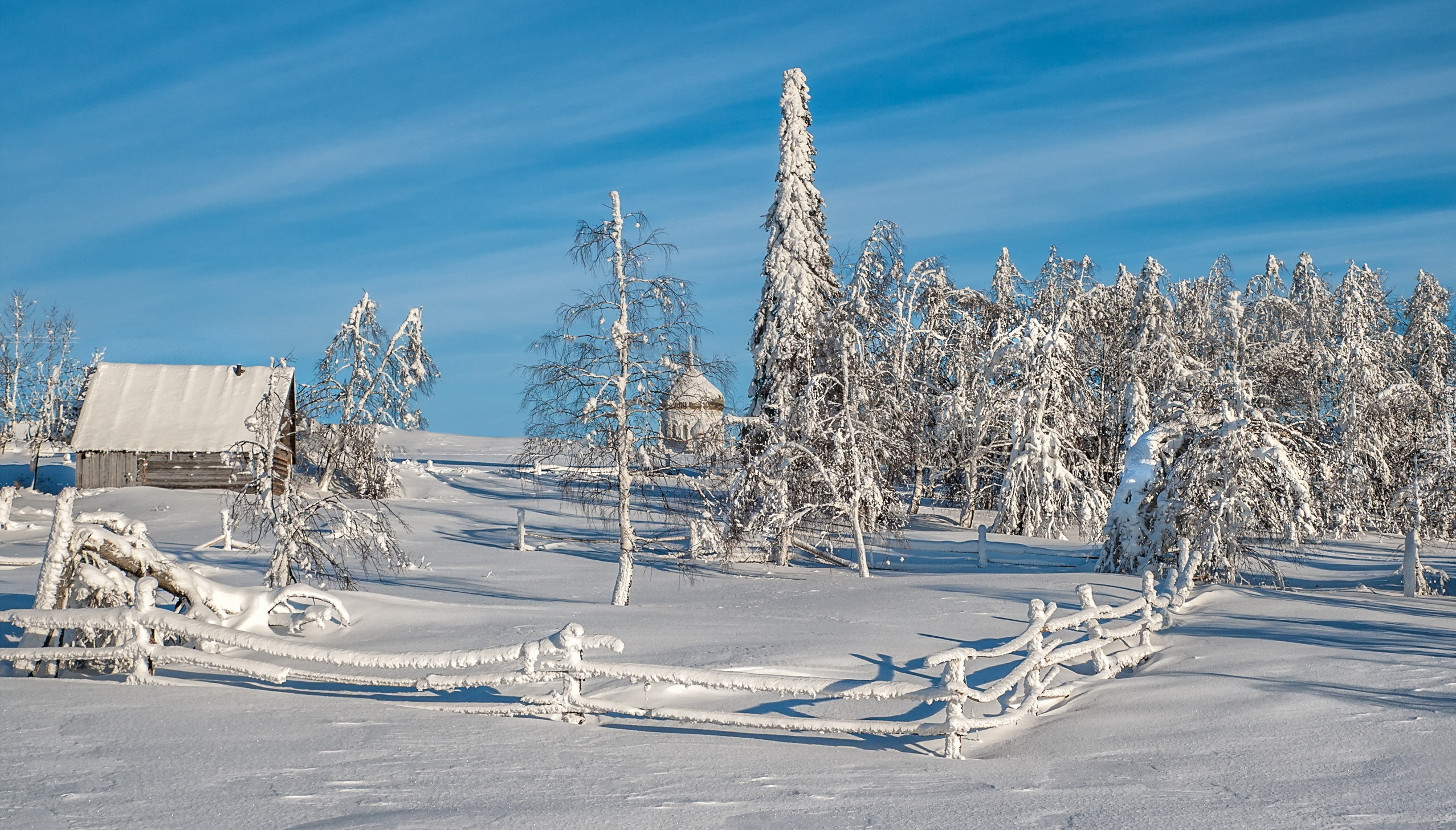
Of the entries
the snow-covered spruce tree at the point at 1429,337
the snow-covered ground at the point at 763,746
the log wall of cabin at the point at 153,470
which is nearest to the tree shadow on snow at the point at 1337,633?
the snow-covered ground at the point at 763,746

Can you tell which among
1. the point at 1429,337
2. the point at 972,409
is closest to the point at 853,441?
the point at 972,409

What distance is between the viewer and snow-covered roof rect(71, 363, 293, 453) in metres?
42.0

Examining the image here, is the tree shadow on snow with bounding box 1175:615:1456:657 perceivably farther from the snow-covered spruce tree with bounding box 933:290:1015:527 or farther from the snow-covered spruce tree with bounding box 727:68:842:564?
the snow-covered spruce tree with bounding box 933:290:1015:527

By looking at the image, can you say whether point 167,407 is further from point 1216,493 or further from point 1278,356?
point 1278,356

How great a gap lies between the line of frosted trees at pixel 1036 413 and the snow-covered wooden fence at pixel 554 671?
6918mm

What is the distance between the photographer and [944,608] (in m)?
15.9

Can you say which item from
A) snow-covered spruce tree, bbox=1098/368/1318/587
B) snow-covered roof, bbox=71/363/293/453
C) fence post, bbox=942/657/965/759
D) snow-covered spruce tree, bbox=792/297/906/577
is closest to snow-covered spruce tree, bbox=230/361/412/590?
fence post, bbox=942/657/965/759

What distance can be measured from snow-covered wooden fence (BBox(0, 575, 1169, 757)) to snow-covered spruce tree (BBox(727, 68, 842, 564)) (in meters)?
15.3

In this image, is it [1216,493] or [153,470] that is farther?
[153,470]

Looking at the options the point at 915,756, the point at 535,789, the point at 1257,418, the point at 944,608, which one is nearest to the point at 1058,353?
the point at 1257,418

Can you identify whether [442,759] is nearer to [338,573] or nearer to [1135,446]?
[338,573]

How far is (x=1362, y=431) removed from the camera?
37219 mm

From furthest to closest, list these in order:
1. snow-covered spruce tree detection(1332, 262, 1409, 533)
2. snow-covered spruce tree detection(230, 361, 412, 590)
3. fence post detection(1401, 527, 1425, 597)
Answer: snow-covered spruce tree detection(1332, 262, 1409, 533) < fence post detection(1401, 527, 1425, 597) < snow-covered spruce tree detection(230, 361, 412, 590)

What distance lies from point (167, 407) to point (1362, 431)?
149 feet
